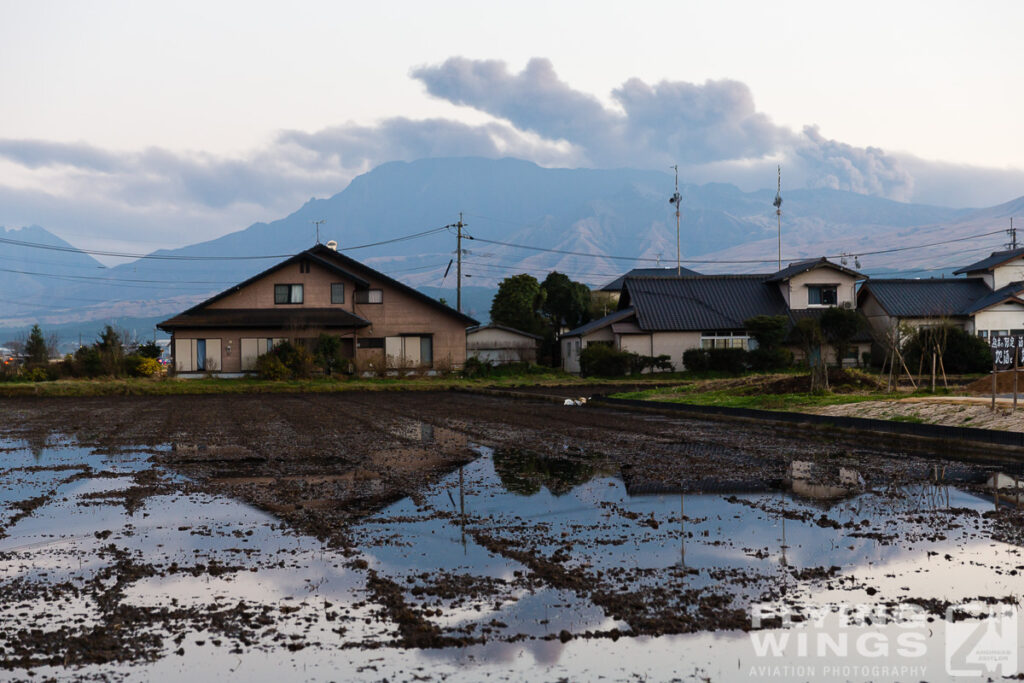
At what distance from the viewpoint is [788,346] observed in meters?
45.2

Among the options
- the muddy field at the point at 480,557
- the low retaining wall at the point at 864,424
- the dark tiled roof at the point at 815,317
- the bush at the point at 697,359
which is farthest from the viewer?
the dark tiled roof at the point at 815,317

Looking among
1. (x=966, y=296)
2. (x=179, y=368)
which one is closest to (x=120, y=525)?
(x=179, y=368)

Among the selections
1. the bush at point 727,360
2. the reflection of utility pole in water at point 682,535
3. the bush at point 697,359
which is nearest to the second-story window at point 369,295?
the bush at point 697,359

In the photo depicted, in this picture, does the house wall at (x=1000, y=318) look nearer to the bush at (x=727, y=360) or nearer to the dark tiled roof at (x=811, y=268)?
the dark tiled roof at (x=811, y=268)

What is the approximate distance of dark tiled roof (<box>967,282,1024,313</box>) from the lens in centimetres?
4569

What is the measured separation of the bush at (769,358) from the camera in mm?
42656

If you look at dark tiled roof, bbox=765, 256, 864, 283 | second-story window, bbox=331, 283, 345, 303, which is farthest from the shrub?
dark tiled roof, bbox=765, 256, 864, 283

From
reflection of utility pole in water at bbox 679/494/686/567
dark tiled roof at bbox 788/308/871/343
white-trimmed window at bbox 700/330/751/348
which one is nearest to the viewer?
reflection of utility pole in water at bbox 679/494/686/567

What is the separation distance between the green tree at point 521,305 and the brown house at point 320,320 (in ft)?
36.5

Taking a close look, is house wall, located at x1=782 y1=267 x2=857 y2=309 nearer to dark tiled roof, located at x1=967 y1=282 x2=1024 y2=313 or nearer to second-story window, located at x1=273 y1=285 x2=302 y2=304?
dark tiled roof, located at x1=967 y1=282 x2=1024 y2=313

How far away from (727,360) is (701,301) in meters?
7.14

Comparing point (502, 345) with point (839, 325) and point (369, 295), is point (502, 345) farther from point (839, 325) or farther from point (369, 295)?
point (839, 325)

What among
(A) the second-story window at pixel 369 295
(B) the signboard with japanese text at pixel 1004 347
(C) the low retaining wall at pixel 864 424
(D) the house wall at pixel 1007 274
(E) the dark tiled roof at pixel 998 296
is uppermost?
(D) the house wall at pixel 1007 274

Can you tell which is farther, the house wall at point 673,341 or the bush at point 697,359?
the house wall at point 673,341
